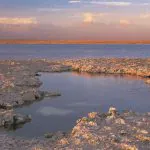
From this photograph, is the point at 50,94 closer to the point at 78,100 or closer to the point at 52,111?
the point at 78,100

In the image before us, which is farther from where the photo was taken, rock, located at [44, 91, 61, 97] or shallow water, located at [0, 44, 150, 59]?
shallow water, located at [0, 44, 150, 59]

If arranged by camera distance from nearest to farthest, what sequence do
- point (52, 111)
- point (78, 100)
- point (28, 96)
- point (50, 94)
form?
point (52, 111) → point (28, 96) → point (78, 100) → point (50, 94)

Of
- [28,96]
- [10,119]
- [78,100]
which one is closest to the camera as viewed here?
[10,119]

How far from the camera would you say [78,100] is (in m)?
23.6

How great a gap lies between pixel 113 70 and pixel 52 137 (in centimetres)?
2580

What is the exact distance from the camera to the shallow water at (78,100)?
1731 cm

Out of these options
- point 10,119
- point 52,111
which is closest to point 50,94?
point 52,111

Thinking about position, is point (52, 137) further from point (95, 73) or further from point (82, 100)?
point (95, 73)

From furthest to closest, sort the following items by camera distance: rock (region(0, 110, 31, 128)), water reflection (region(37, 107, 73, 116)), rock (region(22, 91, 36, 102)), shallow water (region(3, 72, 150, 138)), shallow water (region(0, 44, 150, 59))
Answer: shallow water (region(0, 44, 150, 59)) < rock (region(22, 91, 36, 102)) < water reflection (region(37, 107, 73, 116)) < shallow water (region(3, 72, 150, 138)) < rock (region(0, 110, 31, 128))

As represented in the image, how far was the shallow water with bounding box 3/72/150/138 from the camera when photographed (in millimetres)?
17312

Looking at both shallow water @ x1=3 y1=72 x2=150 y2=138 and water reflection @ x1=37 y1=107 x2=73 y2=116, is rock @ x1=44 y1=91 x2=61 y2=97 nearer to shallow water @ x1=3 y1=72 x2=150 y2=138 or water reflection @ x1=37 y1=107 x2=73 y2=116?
shallow water @ x1=3 y1=72 x2=150 y2=138

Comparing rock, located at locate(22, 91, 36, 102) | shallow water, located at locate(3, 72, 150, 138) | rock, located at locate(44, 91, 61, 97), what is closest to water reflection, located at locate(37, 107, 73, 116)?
shallow water, located at locate(3, 72, 150, 138)

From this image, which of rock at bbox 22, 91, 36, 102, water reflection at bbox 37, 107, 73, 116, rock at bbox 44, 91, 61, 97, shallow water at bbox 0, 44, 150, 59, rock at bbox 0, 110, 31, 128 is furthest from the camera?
shallow water at bbox 0, 44, 150, 59

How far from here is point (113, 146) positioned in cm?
1217
